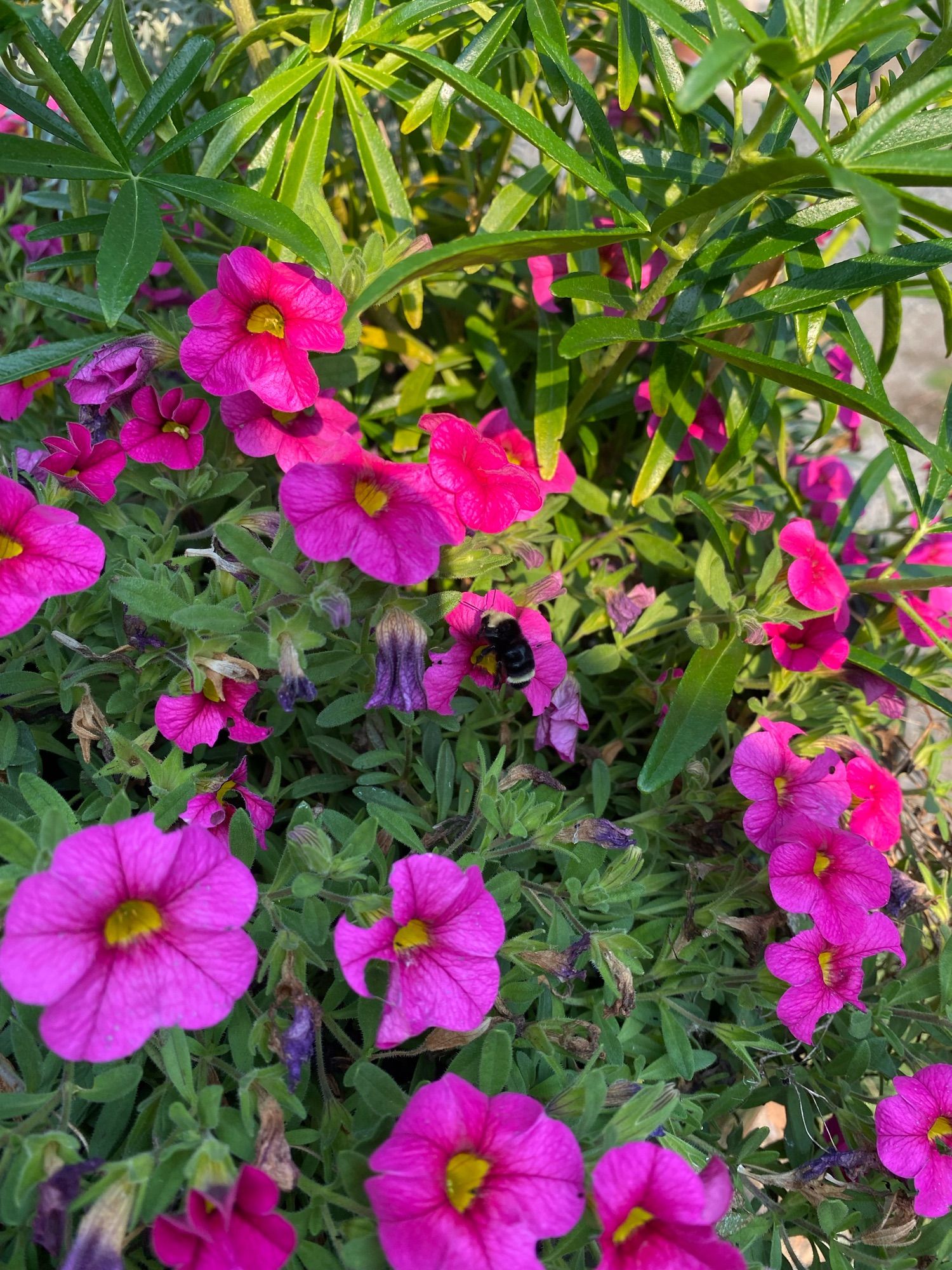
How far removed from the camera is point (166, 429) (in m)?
1.30

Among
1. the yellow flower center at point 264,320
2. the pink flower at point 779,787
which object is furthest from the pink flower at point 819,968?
the yellow flower center at point 264,320

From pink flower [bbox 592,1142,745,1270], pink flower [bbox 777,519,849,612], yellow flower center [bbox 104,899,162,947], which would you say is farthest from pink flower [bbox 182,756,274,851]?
pink flower [bbox 777,519,849,612]

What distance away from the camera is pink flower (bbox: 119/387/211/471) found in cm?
126

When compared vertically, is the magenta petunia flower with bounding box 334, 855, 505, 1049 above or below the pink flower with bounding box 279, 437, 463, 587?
below

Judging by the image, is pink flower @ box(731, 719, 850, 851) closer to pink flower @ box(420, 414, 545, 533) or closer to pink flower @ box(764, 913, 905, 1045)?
pink flower @ box(764, 913, 905, 1045)

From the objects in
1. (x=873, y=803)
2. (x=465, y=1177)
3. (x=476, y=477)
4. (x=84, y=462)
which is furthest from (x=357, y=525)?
(x=873, y=803)

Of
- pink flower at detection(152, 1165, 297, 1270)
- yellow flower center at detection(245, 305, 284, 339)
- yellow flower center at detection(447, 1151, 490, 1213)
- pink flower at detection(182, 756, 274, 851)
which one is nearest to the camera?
pink flower at detection(152, 1165, 297, 1270)

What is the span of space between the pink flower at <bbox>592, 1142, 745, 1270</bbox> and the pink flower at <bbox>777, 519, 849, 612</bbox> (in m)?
0.77

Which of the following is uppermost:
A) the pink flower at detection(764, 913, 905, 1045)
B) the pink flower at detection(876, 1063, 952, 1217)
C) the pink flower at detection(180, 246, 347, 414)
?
the pink flower at detection(180, 246, 347, 414)

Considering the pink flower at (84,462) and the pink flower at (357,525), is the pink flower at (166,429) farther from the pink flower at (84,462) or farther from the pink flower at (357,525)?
the pink flower at (357,525)

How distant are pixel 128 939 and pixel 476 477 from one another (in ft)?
2.16

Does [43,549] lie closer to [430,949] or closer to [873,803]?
[430,949]

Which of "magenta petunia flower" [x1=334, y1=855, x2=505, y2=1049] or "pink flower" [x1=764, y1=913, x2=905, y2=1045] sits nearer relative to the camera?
"magenta petunia flower" [x1=334, y1=855, x2=505, y2=1049]

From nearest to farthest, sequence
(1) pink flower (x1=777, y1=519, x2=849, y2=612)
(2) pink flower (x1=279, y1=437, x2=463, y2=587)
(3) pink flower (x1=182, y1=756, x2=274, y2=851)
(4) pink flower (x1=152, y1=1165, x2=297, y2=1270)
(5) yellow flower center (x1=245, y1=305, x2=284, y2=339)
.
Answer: (4) pink flower (x1=152, y1=1165, x2=297, y2=1270) → (2) pink flower (x1=279, y1=437, x2=463, y2=587) → (3) pink flower (x1=182, y1=756, x2=274, y2=851) → (5) yellow flower center (x1=245, y1=305, x2=284, y2=339) → (1) pink flower (x1=777, y1=519, x2=849, y2=612)
